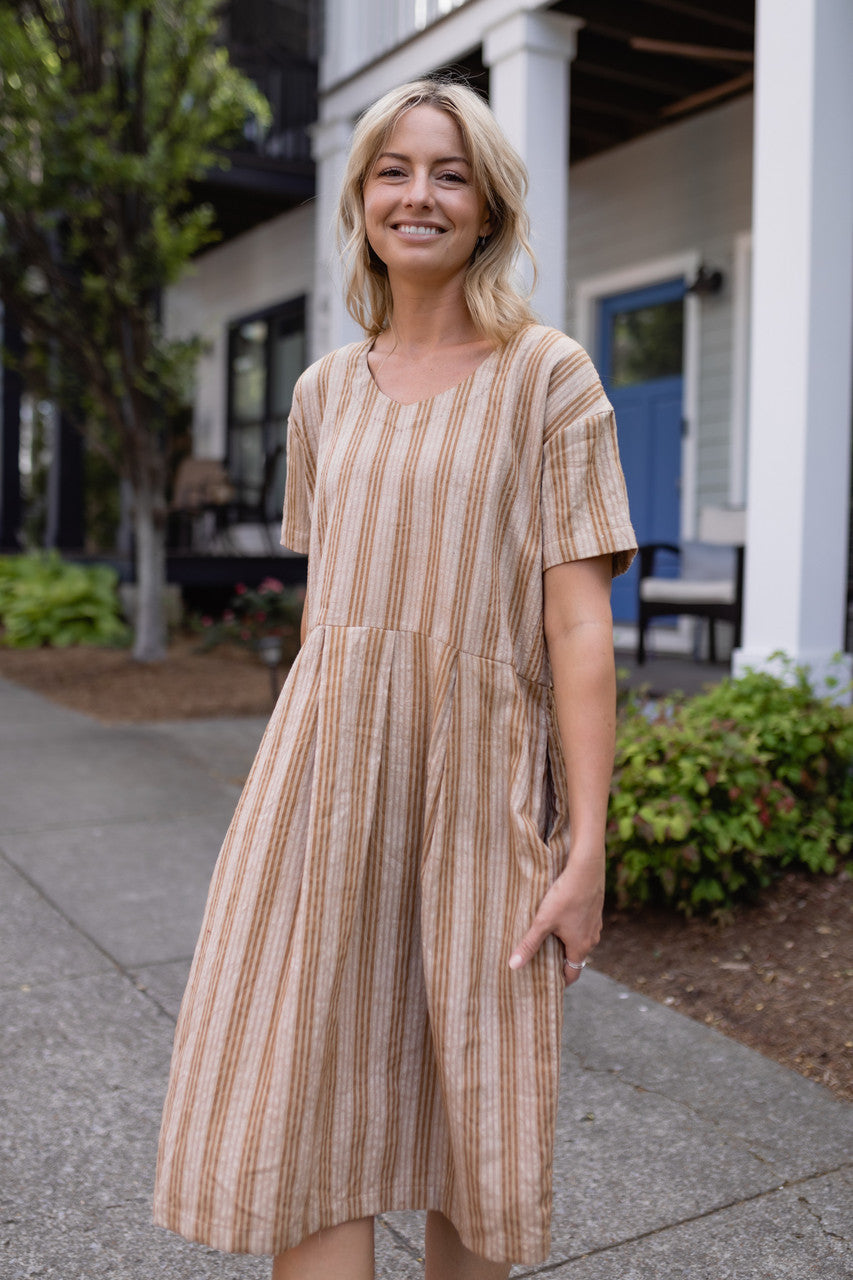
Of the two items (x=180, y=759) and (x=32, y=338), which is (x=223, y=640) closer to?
(x=32, y=338)

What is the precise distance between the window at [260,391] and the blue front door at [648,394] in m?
3.78

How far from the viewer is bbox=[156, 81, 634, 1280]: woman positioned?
1.29 m

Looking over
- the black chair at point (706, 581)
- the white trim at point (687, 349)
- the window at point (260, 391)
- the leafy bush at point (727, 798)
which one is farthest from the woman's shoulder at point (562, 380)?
the window at point (260, 391)

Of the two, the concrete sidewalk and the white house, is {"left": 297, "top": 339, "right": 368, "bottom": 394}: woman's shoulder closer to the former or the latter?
the white house

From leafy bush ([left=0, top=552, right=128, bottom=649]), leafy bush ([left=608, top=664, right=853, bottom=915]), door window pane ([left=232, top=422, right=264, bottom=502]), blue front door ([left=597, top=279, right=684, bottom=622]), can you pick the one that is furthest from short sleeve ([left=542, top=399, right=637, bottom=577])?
door window pane ([left=232, top=422, right=264, bottom=502])

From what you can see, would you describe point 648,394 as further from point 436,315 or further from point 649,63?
point 436,315

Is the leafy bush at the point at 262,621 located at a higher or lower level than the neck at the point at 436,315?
A: lower

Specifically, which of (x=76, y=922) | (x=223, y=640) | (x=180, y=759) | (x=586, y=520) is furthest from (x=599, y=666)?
(x=223, y=640)

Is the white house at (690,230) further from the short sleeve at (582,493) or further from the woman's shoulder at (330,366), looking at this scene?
the short sleeve at (582,493)

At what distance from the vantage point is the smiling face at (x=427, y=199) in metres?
1.41

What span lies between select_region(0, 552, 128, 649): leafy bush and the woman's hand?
855 cm

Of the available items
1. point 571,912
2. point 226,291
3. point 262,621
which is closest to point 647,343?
point 262,621

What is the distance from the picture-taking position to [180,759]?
5598 millimetres

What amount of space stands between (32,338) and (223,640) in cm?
254
